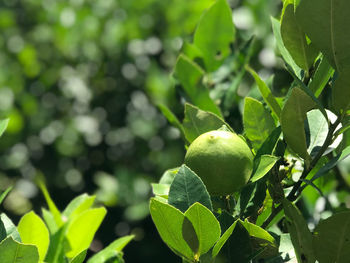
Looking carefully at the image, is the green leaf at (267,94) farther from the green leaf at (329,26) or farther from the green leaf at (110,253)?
the green leaf at (110,253)

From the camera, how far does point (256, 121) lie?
3.37 feet

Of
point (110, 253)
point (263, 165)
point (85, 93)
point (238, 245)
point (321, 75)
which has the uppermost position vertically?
point (321, 75)

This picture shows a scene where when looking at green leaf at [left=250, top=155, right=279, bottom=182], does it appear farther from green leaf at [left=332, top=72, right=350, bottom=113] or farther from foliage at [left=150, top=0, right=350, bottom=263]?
green leaf at [left=332, top=72, right=350, bottom=113]

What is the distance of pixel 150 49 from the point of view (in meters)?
4.04

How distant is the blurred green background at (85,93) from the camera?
149 inches

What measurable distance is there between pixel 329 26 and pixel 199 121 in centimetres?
30

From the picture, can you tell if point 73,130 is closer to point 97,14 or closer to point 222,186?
Result: point 97,14

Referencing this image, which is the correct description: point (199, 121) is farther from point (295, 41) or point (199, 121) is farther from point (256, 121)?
point (295, 41)

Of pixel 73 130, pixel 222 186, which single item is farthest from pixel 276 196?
pixel 73 130

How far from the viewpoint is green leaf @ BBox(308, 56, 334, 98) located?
0.94 meters

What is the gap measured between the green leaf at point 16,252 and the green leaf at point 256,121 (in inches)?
16.5

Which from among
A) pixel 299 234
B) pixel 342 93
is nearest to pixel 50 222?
pixel 299 234

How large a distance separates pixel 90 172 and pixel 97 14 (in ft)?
3.80

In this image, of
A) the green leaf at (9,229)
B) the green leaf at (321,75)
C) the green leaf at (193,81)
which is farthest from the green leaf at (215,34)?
the green leaf at (9,229)
